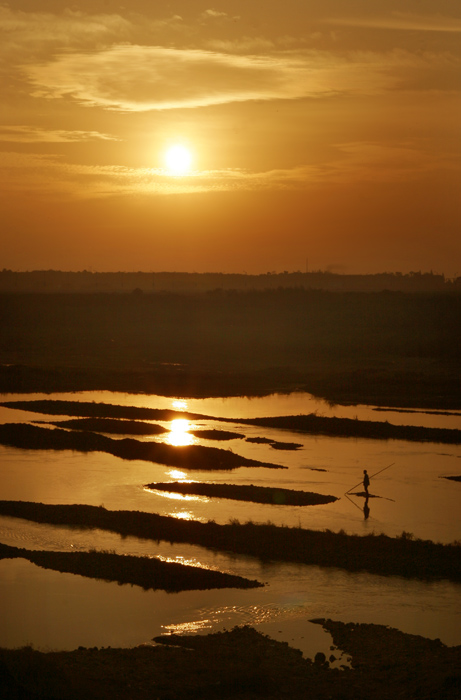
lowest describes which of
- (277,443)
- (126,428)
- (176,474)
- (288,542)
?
(288,542)

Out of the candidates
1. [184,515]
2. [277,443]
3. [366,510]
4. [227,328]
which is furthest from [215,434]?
[227,328]

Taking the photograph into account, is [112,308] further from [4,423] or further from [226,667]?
[226,667]

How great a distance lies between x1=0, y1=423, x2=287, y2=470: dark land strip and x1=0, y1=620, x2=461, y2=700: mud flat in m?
18.6

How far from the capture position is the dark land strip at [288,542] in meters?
21.2

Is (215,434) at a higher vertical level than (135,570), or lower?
higher

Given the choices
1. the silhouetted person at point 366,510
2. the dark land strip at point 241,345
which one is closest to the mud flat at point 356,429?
the dark land strip at point 241,345

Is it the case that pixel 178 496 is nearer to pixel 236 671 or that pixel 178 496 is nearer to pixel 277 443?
pixel 277 443

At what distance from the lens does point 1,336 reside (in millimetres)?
107562

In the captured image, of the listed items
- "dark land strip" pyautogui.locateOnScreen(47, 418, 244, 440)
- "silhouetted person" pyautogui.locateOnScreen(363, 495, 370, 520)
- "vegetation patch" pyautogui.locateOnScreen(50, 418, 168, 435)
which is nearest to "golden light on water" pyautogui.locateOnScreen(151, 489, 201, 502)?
"silhouetted person" pyautogui.locateOnScreen(363, 495, 370, 520)

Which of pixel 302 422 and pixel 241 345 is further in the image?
pixel 241 345

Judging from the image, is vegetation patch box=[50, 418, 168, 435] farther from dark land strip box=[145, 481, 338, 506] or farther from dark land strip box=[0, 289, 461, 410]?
dark land strip box=[0, 289, 461, 410]

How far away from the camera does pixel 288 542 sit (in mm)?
22891

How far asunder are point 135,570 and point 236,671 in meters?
6.79

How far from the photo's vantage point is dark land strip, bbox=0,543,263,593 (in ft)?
66.0
